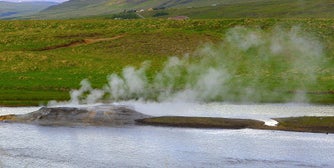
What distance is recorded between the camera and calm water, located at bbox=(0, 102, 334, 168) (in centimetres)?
4050

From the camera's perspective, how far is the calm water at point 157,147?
133 ft

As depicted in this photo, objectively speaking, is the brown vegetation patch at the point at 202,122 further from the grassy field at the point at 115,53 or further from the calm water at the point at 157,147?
the grassy field at the point at 115,53

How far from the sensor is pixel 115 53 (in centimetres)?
9369

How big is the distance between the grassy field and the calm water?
14.6 metres

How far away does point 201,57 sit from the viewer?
86.3 m

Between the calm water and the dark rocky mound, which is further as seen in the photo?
the dark rocky mound

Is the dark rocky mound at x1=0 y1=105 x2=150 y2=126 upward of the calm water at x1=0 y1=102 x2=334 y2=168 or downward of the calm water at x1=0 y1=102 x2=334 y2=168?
upward

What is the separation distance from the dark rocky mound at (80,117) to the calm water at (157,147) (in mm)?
1190

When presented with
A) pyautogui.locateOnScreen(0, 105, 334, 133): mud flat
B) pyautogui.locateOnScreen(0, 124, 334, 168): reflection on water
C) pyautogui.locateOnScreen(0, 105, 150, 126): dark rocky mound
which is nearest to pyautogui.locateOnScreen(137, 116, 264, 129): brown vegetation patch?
pyautogui.locateOnScreen(0, 105, 334, 133): mud flat

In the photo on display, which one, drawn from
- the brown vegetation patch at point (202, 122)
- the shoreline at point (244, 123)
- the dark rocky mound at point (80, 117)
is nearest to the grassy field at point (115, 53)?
the dark rocky mound at point (80, 117)

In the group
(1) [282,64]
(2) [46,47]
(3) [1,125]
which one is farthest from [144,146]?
(2) [46,47]

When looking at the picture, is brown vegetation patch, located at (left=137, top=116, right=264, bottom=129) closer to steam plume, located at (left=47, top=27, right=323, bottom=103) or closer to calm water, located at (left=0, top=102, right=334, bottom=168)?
calm water, located at (left=0, top=102, right=334, bottom=168)

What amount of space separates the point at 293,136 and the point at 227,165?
1015 cm

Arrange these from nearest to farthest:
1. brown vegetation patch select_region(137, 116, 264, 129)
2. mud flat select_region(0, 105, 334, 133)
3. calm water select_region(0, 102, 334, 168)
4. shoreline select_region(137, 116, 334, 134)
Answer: calm water select_region(0, 102, 334, 168) → shoreline select_region(137, 116, 334, 134) → mud flat select_region(0, 105, 334, 133) → brown vegetation patch select_region(137, 116, 264, 129)
